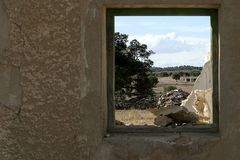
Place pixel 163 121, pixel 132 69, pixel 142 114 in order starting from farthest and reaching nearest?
pixel 142 114 → pixel 132 69 → pixel 163 121

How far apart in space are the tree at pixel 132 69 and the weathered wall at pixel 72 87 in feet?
2.24

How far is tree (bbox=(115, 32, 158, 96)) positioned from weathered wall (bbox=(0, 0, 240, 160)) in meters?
0.68

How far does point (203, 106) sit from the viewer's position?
7.21 m

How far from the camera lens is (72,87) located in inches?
144

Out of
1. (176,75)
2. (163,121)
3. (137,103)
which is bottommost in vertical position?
(163,121)

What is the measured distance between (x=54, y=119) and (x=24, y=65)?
46cm

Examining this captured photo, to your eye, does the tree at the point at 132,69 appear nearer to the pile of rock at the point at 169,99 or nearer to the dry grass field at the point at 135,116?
the dry grass field at the point at 135,116

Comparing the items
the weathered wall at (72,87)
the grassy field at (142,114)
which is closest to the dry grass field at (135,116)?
the grassy field at (142,114)

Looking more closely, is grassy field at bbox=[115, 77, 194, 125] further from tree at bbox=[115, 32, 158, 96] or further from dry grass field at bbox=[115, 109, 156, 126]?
tree at bbox=[115, 32, 158, 96]

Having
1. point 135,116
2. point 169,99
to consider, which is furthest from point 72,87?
point 169,99

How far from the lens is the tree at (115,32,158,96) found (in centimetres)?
453

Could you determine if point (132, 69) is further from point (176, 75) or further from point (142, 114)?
point (142, 114)

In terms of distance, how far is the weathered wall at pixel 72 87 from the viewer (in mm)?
3645

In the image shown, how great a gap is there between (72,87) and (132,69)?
4.42 ft
